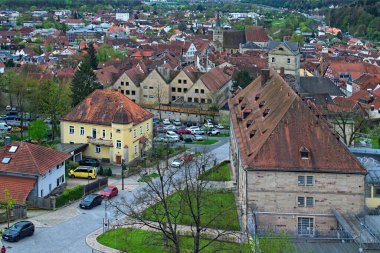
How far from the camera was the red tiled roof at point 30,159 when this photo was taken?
131 feet

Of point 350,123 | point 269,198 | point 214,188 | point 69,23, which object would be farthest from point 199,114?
point 69,23

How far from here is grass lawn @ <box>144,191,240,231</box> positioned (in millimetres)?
35344

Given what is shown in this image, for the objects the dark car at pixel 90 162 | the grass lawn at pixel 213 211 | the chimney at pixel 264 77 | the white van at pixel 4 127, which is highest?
the chimney at pixel 264 77

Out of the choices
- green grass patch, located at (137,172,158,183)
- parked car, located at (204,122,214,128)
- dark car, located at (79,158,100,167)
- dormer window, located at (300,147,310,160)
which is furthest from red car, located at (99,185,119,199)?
parked car, located at (204,122,214,128)

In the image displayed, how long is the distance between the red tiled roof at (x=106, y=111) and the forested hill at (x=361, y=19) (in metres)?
119

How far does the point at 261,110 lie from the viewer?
1647 inches

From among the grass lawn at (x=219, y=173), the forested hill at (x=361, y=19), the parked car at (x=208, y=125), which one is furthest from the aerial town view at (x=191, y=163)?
the forested hill at (x=361, y=19)

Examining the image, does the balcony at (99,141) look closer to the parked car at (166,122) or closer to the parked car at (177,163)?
the parked car at (177,163)

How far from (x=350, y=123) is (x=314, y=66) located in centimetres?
4772

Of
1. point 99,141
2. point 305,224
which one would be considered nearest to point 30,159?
point 99,141

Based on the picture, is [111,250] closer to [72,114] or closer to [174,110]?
[72,114]

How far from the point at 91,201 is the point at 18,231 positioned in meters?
6.33

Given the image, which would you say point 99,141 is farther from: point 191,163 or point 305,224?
point 305,224

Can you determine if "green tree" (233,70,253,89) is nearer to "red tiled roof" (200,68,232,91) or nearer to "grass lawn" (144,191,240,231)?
"red tiled roof" (200,68,232,91)
